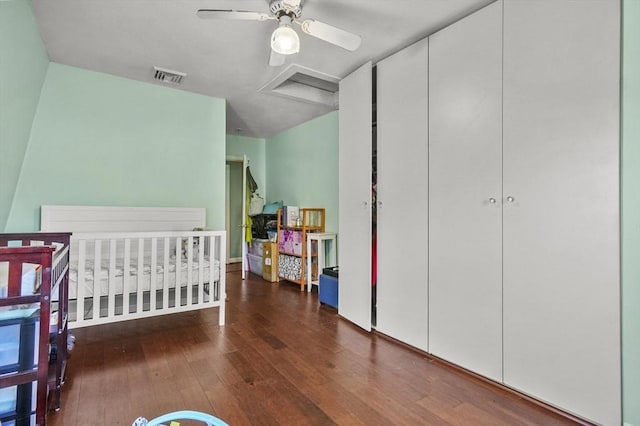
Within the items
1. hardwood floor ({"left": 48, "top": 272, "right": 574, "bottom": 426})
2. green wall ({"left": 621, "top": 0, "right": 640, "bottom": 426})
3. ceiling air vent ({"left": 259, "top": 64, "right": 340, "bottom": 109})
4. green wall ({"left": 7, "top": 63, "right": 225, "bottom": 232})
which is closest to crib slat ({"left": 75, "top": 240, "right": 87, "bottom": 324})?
hardwood floor ({"left": 48, "top": 272, "right": 574, "bottom": 426})

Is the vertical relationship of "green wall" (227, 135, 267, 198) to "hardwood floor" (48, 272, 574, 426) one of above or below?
above

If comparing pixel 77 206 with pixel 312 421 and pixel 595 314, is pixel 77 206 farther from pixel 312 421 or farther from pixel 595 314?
pixel 595 314

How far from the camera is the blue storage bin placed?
328cm

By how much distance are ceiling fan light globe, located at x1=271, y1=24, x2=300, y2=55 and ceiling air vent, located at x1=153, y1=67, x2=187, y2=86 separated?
1.66 metres

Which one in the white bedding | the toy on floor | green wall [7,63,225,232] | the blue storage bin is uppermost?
green wall [7,63,225,232]

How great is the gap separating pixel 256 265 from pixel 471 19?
163 inches

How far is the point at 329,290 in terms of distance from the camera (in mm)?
3348

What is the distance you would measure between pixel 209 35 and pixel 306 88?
1457mm

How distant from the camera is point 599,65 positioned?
1.48 metres

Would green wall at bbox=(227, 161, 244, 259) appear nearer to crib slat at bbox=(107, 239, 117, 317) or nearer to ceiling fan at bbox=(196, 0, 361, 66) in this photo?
crib slat at bbox=(107, 239, 117, 317)

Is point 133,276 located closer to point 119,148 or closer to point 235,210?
point 119,148

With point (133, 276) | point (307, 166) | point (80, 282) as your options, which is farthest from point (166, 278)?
point (307, 166)

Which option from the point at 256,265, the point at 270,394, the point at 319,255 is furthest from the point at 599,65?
Answer: the point at 256,265

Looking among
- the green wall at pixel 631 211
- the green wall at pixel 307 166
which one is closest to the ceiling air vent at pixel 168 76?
the green wall at pixel 307 166
